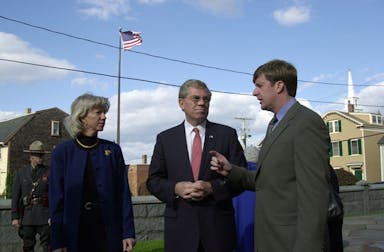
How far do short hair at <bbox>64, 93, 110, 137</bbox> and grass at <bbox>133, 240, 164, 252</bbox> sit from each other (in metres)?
5.02

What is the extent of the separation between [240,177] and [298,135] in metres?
0.84

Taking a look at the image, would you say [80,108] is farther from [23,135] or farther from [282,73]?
[23,135]

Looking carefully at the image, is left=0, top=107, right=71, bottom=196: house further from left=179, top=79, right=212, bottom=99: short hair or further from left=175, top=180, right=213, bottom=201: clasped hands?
left=175, top=180, right=213, bottom=201: clasped hands

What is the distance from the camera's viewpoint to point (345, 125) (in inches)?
2103

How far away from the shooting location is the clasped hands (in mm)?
3496

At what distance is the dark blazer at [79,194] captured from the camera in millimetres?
3660

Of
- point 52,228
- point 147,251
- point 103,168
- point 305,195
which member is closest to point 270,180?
point 305,195

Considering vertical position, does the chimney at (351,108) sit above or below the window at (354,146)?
above

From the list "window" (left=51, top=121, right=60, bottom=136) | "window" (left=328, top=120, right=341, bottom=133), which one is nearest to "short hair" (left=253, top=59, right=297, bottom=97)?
"window" (left=51, top=121, right=60, bottom=136)

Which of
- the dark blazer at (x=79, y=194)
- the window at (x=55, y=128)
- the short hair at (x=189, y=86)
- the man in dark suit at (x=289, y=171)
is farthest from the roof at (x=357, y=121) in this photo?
the man in dark suit at (x=289, y=171)

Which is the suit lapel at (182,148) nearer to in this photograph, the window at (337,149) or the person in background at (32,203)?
the person in background at (32,203)

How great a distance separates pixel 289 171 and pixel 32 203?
5928 mm

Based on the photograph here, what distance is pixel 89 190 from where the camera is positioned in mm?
3785

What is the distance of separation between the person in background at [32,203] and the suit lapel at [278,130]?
18.2 feet
